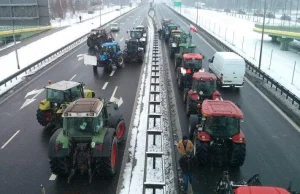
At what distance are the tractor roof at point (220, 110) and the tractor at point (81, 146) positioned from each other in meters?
4.02

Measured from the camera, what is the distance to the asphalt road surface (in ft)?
40.1

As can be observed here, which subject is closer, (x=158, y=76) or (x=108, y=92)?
(x=108, y=92)

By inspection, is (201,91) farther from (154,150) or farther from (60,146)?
(60,146)

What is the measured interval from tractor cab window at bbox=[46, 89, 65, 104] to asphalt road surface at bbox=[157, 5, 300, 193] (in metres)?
6.67

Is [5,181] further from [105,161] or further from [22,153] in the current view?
[105,161]

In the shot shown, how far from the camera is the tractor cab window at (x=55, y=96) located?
635 inches

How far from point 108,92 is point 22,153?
9.62m

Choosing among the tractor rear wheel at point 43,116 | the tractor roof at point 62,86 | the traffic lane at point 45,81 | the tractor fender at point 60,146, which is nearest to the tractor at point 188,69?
the traffic lane at point 45,81

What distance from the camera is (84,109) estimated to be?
11797 millimetres

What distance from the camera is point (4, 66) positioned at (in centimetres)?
3206

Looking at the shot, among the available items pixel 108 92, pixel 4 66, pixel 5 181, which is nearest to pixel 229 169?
pixel 5 181

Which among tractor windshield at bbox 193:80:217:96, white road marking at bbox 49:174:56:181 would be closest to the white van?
tractor windshield at bbox 193:80:217:96

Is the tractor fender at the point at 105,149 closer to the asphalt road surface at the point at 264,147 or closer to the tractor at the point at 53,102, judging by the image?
the asphalt road surface at the point at 264,147

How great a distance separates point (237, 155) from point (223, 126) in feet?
4.19
